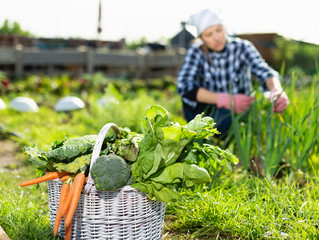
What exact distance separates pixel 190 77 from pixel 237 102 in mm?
534

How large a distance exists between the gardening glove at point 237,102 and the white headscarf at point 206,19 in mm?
596

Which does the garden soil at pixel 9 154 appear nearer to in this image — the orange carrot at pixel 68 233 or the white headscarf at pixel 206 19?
the orange carrot at pixel 68 233

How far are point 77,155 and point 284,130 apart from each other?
1856 mm

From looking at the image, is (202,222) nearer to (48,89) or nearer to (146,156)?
(146,156)

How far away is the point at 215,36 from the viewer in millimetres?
3100

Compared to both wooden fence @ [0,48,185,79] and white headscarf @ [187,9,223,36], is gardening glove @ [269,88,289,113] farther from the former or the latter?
wooden fence @ [0,48,185,79]

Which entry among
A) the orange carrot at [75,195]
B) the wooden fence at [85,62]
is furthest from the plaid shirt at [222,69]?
the wooden fence at [85,62]

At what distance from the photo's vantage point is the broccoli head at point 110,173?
1572 millimetres

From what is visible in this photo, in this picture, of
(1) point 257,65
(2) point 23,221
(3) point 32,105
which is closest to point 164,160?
(2) point 23,221

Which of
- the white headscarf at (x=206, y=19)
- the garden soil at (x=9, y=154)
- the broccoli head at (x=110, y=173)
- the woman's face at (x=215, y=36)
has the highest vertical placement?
the white headscarf at (x=206, y=19)

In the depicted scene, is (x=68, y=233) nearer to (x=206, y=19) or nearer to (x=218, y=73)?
(x=206, y=19)

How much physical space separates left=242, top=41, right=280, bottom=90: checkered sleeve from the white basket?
181 cm

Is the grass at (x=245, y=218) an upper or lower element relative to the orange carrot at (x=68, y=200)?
lower

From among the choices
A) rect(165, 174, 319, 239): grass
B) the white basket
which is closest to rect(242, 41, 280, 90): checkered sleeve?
rect(165, 174, 319, 239): grass
